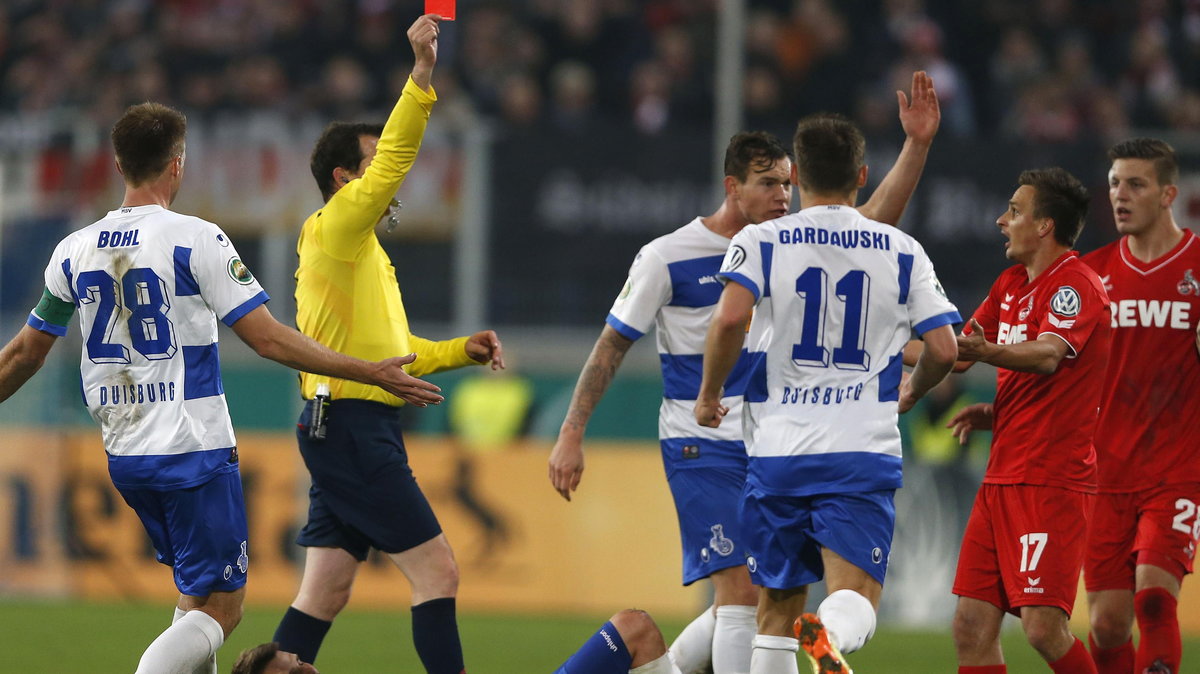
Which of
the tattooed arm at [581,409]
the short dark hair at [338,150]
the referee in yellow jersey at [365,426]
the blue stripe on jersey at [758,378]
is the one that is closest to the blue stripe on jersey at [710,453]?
the tattooed arm at [581,409]

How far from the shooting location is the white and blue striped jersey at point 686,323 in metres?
6.82

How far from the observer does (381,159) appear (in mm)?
6426

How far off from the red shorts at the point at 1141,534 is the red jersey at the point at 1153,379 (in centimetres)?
6

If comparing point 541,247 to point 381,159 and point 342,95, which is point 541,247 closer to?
point 342,95

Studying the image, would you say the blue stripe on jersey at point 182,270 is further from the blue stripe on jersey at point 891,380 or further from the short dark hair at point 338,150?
the blue stripe on jersey at point 891,380

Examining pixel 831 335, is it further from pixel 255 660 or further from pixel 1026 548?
pixel 255 660

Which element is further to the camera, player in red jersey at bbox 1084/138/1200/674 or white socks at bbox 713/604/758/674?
player in red jersey at bbox 1084/138/1200/674

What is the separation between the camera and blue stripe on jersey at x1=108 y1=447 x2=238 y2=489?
571cm

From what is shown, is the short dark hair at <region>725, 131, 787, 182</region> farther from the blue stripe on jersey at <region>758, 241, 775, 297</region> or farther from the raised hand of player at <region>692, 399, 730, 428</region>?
the raised hand of player at <region>692, 399, 730, 428</region>

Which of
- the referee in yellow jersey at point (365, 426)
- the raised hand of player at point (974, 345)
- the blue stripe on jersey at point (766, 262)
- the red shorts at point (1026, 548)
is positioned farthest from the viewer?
the referee in yellow jersey at point (365, 426)

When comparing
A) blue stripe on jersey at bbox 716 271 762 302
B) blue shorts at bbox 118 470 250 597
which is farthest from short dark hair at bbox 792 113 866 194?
blue shorts at bbox 118 470 250 597

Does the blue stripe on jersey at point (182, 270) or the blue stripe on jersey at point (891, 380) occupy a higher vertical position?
the blue stripe on jersey at point (182, 270)

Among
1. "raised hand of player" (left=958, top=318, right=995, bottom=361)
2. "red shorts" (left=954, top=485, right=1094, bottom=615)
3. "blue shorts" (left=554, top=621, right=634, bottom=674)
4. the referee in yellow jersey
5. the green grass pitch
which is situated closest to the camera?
"blue shorts" (left=554, top=621, right=634, bottom=674)

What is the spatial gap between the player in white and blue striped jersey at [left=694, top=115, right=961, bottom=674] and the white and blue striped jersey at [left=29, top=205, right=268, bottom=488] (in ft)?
5.62
